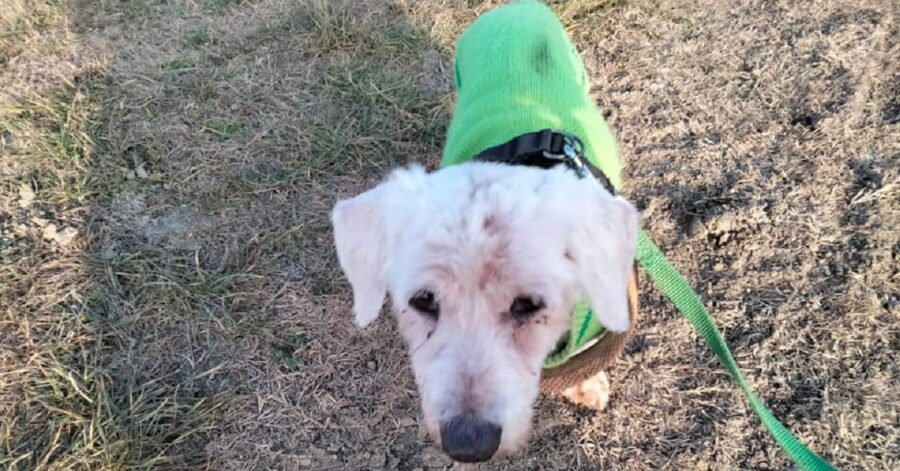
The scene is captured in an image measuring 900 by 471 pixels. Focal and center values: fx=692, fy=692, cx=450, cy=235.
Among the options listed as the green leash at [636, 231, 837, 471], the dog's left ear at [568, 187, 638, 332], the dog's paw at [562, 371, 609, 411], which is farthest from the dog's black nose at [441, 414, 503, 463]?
the dog's paw at [562, 371, 609, 411]

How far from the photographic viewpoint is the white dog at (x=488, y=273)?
191cm

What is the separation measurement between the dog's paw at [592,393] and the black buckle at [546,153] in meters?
0.87

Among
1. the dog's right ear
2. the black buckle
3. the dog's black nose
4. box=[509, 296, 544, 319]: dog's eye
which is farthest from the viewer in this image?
the black buckle

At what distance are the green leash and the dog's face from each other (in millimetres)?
255

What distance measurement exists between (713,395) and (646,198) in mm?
1099

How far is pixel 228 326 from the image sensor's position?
3299 mm

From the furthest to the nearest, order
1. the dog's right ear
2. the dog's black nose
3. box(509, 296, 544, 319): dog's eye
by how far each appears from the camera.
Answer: the dog's right ear < box(509, 296, 544, 319): dog's eye < the dog's black nose

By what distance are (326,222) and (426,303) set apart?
1.77m

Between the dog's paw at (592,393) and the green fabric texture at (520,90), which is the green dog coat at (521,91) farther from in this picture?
the dog's paw at (592,393)

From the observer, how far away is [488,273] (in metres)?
1.92

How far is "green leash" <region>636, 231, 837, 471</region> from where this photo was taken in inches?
74.9

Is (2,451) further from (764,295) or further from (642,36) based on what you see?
(642,36)

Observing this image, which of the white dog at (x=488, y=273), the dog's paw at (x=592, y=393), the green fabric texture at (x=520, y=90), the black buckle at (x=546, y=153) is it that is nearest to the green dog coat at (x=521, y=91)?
the green fabric texture at (x=520, y=90)

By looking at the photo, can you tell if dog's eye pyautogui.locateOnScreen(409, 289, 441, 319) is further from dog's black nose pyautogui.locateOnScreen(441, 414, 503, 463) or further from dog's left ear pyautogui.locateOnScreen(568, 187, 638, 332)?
dog's left ear pyautogui.locateOnScreen(568, 187, 638, 332)
